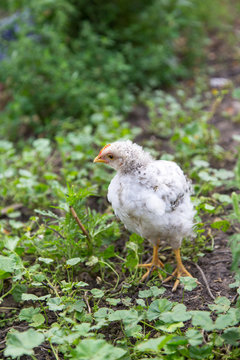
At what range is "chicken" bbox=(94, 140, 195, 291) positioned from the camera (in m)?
2.94

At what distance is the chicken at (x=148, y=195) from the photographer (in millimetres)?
2943

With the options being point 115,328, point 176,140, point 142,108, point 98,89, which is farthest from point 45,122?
point 115,328

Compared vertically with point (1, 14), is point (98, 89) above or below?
below

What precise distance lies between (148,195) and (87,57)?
3.80 meters

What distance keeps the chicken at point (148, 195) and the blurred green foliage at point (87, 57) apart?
2.79 m

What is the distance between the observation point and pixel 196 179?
4.34 meters

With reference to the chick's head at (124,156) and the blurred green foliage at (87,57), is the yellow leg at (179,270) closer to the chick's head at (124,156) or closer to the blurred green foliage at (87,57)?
the chick's head at (124,156)

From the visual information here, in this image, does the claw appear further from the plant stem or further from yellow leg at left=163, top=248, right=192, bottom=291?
the plant stem

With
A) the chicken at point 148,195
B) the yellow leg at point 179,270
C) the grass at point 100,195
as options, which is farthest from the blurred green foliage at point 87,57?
the yellow leg at point 179,270

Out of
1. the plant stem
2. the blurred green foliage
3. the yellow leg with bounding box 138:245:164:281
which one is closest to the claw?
the yellow leg with bounding box 138:245:164:281

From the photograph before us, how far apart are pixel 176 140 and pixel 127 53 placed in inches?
80.9

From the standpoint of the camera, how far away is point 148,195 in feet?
9.68

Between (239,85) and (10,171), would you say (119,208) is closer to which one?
(10,171)

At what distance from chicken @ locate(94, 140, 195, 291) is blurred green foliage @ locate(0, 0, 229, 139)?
279 centimetres
